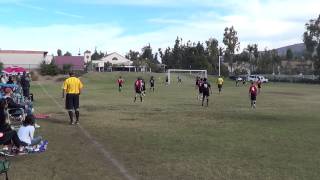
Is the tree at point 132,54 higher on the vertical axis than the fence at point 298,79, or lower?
higher

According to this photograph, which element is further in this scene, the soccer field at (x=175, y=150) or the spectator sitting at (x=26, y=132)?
the spectator sitting at (x=26, y=132)

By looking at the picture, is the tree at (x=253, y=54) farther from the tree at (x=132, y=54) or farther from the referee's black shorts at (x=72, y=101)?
the referee's black shorts at (x=72, y=101)

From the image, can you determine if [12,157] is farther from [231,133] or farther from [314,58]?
[314,58]

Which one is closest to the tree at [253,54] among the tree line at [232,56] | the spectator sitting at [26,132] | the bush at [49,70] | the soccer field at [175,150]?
the tree line at [232,56]

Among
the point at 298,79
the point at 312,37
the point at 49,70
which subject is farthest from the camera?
the point at 312,37

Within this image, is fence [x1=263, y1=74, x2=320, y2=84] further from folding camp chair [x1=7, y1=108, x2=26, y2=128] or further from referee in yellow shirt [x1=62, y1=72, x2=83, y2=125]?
folding camp chair [x1=7, y1=108, x2=26, y2=128]

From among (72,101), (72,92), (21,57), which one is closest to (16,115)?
(72,101)

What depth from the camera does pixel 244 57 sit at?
135875 mm

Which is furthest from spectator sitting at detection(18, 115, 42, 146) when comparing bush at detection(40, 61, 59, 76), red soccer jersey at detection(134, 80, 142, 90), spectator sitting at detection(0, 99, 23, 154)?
bush at detection(40, 61, 59, 76)

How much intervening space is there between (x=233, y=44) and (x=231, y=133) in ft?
387

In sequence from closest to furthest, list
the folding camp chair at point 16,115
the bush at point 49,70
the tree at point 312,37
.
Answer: the folding camp chair at point 16,115
the bush at point 49,70
the tree at point 312,37

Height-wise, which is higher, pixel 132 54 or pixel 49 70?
pixel 132 54

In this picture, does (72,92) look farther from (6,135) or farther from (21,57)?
(21,57)

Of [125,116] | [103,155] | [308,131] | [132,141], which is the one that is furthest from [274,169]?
[125,116]
